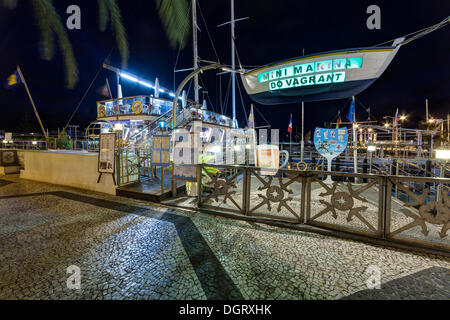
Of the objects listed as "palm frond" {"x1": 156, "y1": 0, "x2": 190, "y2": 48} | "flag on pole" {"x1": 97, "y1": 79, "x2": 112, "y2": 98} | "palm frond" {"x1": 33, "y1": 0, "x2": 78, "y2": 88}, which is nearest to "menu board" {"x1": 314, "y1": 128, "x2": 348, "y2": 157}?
"palm frond" {"x1": 156, "y1": 0, "x2": 190, "y2": 48}

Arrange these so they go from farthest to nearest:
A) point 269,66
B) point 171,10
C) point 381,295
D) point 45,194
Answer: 1. point 45,194
2. point 269,66
3. point 171,10
4. point 381,295

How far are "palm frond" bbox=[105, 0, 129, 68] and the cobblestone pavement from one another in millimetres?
3333

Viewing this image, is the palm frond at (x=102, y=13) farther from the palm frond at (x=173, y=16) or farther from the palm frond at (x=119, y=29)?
the palm frond at (x=173, y=16)

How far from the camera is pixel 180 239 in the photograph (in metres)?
3.89

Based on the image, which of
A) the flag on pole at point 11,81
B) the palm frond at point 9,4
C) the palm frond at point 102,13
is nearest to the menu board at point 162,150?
the palm frond at point 102,13

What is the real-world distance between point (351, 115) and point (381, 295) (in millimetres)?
12954

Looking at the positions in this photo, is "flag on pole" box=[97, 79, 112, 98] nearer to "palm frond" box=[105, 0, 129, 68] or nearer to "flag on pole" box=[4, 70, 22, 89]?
"flag on pole" box=[4, 70, 22, 89]

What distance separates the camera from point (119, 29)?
311 cm

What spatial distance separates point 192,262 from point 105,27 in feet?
13.2

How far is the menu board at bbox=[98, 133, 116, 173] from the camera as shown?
6.77 metres

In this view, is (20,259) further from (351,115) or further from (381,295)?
(351,115)

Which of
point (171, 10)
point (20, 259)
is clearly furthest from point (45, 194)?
point (171, 10)

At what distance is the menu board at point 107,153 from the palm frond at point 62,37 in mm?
3952

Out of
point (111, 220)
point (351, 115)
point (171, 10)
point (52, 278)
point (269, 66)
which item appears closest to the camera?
point (52, 278)
